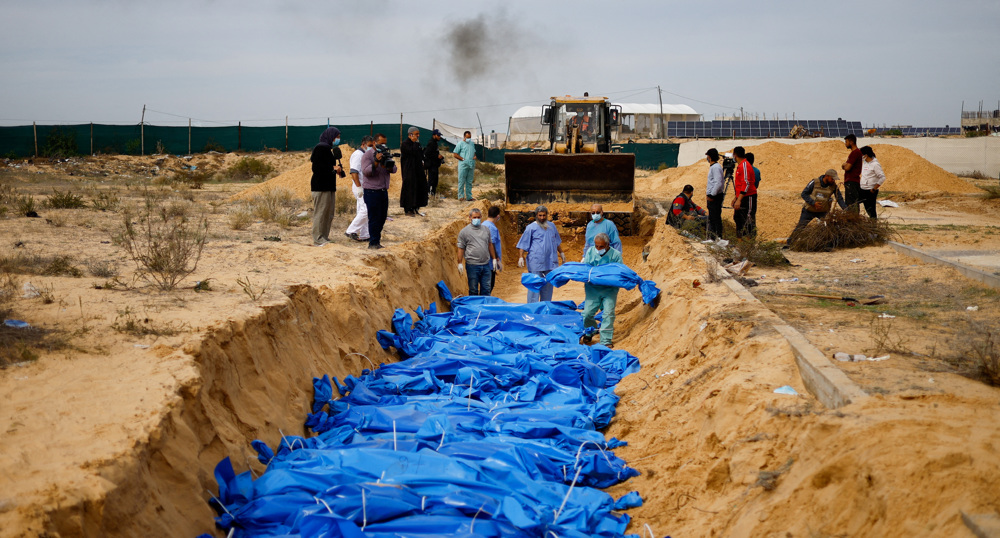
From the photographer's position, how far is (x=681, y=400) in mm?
6215

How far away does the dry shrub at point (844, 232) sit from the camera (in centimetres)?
1263

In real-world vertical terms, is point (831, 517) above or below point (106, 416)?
below

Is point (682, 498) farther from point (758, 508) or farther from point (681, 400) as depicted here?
point (681, 400)

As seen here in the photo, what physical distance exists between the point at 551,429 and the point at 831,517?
9.37ft

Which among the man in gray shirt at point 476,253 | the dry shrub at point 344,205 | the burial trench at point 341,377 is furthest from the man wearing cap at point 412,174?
the burial trench at point 341,377

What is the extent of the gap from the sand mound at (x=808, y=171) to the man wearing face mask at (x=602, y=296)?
17.1 m

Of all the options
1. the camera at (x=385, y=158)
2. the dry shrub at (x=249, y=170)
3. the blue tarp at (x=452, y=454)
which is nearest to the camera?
the blue tarp at (x=452, y=454)

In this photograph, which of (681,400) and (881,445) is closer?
(881,445)

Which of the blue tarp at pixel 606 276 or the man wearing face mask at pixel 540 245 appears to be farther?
the man wearing face mask at pixel 540 245

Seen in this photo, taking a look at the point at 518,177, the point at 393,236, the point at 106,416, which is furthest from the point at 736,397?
the point at 518,177

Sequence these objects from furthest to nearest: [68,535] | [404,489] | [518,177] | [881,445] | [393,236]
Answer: [518,177] < [393,236] < [404,489] < [881,445] < [68,535]

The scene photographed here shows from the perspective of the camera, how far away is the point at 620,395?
7.44 meters

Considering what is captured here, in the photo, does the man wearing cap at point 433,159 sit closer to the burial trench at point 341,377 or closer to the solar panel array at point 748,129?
the burial trench at point 341,377

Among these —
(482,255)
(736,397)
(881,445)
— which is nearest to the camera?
(881,445)
